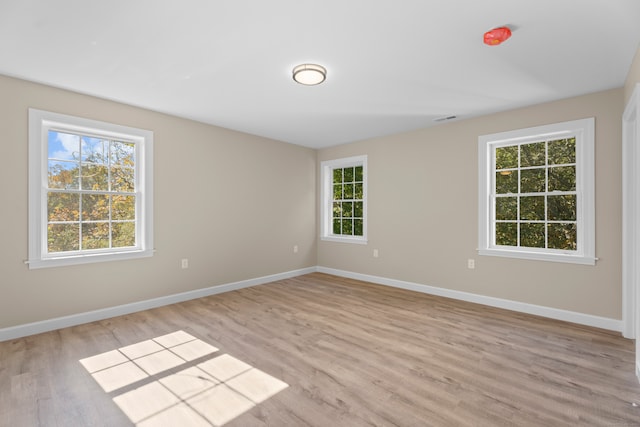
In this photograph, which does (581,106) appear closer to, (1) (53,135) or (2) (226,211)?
(2) (226,211)

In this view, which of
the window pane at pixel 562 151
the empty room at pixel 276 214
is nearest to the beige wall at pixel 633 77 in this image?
the empty room at pixel 276 214

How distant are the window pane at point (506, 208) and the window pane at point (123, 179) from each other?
4.73 m

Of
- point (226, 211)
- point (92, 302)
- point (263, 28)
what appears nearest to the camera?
point (263, 28)

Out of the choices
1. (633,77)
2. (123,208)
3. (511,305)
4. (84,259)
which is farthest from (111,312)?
(633,77)

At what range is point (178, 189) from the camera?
13.4 feet

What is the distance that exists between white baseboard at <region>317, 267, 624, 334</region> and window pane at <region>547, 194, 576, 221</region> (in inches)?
42.2

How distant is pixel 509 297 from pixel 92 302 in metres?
4.95

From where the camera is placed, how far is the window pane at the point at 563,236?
137 inches

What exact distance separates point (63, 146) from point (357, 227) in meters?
4.33

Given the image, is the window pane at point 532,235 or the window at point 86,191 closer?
the window at point 86,191

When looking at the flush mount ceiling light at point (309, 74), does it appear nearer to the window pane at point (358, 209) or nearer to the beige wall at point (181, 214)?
the beige wall at point (181, 214)

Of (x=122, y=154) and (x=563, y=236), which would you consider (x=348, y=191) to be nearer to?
(x=563, y=236)

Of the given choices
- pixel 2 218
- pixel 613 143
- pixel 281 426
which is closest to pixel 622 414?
pixel 281 426

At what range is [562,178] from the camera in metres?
3.55
